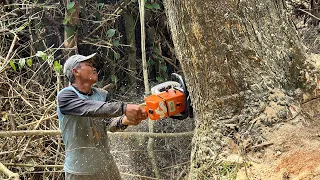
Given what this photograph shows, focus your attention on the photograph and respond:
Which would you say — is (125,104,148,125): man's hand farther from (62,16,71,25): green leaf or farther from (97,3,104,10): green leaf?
(97,3,104,10): green leaf

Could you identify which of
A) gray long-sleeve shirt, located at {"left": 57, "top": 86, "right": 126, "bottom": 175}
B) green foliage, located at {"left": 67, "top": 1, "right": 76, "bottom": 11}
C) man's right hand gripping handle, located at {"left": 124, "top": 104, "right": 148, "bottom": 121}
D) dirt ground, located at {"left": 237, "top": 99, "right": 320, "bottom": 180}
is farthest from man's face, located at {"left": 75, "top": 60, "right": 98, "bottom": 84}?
green foliage, located at {"left": 67, "top": 1, "right": 76, "bottom": 11}

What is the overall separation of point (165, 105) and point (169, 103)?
31 millimetres

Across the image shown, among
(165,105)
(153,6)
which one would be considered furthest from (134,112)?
(153,6)

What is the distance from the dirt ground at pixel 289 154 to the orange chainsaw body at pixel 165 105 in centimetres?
63

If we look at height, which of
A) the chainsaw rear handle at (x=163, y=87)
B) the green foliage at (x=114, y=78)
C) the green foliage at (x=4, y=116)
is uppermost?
the green foliage at (x=114, y=78)

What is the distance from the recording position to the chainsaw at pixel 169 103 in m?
2.41

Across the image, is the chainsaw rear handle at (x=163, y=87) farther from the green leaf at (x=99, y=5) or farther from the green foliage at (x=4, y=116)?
the green leaf at (x=99, y=5)

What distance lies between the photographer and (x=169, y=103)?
242 centimetres

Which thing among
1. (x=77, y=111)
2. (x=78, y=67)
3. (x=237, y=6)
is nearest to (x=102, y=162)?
(x=77, y=111)

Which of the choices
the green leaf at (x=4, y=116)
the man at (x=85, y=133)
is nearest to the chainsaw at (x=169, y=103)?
the man at (x=85, y=133)

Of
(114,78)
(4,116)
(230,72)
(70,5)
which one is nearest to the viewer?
(230,72)

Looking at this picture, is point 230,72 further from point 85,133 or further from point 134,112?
point 85,133

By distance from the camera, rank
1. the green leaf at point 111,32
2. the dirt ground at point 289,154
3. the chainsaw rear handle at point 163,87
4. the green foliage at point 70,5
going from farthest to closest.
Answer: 1. the green leaf at point 111,32
2. the green foliage at point 70,5
3. the chainsaw rear handle at point 163,87
4. the dirt ground at point 289,154

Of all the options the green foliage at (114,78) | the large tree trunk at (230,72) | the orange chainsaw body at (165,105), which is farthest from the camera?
the green foliage at (114,78)
